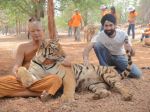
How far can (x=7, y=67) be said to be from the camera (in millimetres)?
8625

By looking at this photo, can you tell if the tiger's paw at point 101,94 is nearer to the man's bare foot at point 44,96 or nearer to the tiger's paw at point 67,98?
the tiger's paw at point 67,98

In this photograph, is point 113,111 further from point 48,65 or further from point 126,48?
point 126,48

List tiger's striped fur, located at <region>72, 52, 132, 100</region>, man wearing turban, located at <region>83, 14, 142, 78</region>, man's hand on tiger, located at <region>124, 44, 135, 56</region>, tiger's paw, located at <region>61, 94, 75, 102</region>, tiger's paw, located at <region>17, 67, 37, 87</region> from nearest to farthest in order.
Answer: tiger's paw, located at <region>61, 94, 75, 102</region>, tiger's paw, located at <region>17, 67, 37, 87</region>, tiger's striped fur, located at <region>72, 52, 132, 100</region>, man's hand on tiger, located at <region>124, 44, 135, 56</region>, man wearing turban, located at <region>83, 14, 142, 78</region>

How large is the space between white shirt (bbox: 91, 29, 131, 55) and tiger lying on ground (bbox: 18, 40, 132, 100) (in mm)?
683

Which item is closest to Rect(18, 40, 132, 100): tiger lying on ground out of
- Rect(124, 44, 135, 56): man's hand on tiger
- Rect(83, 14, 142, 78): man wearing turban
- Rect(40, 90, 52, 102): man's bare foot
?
Rect(40, 90, 52, 102): man's bare foot

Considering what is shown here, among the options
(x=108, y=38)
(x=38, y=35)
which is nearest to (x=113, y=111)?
(x=38, y=35)

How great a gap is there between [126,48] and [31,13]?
16043 millimetres

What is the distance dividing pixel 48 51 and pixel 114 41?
1.31 meters

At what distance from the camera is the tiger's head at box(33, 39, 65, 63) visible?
186 inches

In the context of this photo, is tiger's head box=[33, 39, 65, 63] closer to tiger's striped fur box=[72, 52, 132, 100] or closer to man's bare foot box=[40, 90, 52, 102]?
tiger's striped fur box=[72, 52, 132, 100]

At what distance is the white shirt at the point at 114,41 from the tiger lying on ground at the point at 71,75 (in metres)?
0.68

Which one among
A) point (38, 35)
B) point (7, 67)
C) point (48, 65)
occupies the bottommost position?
point (7, 67)

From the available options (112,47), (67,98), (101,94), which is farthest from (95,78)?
(112,47)

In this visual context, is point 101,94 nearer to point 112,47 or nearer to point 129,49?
point 129,49
